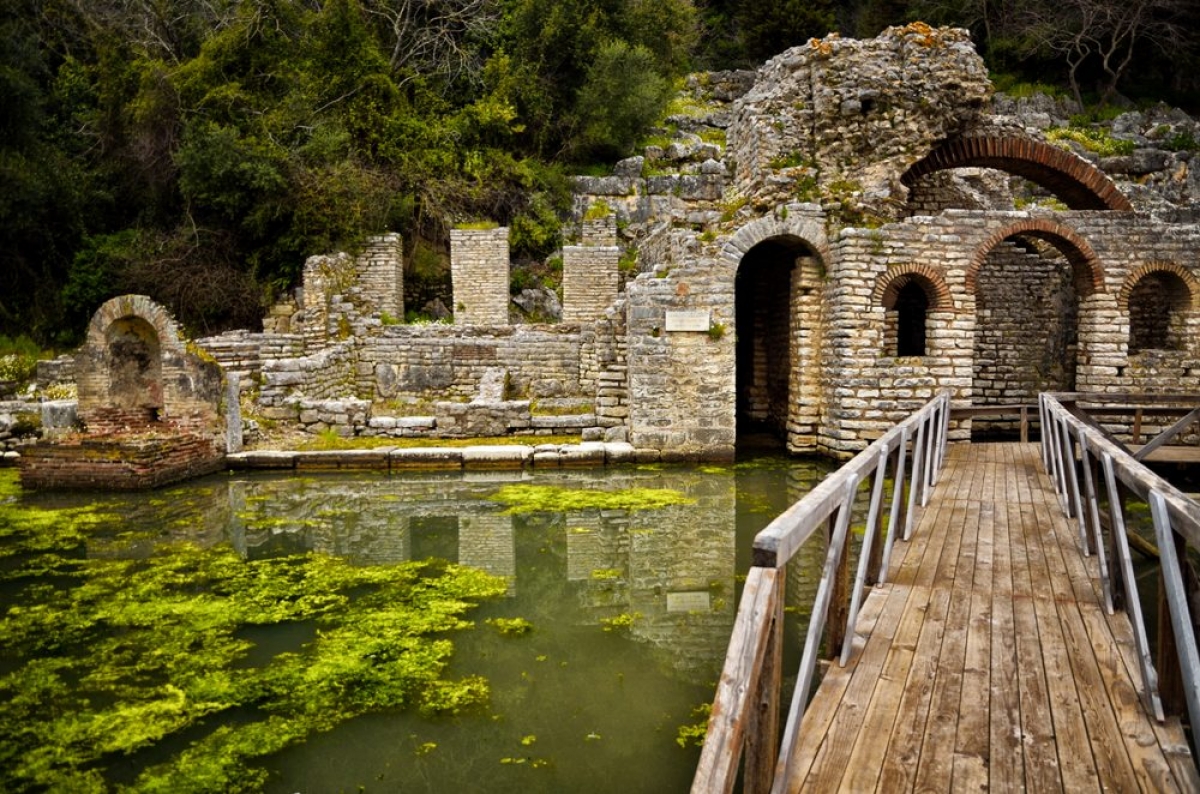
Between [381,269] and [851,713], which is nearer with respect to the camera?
[851,713]

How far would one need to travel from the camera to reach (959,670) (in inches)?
125

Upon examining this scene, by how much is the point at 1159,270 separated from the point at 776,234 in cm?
583

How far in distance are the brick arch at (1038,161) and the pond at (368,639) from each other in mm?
7714

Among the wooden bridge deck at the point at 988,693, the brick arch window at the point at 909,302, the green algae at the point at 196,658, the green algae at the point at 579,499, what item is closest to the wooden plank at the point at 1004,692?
the wooden bridge deck at the point at 988,693

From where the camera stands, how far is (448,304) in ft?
69.5

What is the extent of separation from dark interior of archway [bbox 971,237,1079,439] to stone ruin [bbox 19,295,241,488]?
13.3 metres

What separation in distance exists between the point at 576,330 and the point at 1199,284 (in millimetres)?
10472

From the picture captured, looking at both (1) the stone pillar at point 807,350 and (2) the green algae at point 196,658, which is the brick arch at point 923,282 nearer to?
(1) the stone pillar at point 807,350

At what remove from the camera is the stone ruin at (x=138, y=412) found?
9602 millimetres

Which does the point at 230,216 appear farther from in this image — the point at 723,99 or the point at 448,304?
the point at 723,99

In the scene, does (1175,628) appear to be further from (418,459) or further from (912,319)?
(912,319)

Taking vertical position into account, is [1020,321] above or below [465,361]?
above

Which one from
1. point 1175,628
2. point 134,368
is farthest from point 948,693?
point 134,368

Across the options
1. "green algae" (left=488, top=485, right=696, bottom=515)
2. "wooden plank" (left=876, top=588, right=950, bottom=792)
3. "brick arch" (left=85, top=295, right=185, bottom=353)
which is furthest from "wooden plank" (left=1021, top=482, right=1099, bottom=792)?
"brick arch" (left=85, top=295, right=185, bottom=353)
